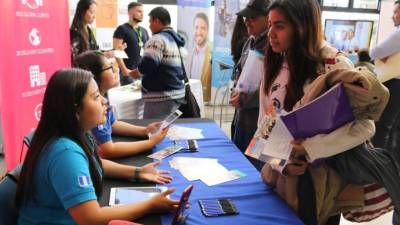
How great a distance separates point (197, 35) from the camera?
4918 mm

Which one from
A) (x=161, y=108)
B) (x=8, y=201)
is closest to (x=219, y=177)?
(x=8, y=201)

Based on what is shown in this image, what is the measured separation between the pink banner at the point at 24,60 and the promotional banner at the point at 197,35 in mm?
2233

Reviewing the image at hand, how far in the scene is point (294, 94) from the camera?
144 centimetres

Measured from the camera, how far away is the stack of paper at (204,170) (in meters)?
1.53

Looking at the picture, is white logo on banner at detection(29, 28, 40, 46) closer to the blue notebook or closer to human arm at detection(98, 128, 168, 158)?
human arm at detection(98, 128, 168, 158)

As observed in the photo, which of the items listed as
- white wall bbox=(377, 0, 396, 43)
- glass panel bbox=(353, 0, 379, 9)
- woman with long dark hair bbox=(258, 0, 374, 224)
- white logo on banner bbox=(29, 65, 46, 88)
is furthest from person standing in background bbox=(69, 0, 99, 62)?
glass panel bbox=(353, 0, 379, 9)

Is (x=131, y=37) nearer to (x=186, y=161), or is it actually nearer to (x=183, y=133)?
(x=183, y=133)

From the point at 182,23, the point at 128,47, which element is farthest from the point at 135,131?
the point at 182,23

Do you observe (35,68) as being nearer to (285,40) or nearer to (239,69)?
(239,69)

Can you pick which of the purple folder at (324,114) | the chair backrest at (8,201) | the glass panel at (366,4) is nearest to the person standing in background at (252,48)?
the purple folder at (324,114)

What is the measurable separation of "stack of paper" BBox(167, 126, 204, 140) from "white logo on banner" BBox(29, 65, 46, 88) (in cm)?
104

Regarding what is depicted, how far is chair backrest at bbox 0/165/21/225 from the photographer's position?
1111 mm

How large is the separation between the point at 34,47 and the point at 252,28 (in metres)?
1.45

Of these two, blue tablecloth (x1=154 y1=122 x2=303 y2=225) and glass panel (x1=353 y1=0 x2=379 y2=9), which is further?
glass panel (x1=353 y1=0 x2=379 y2=9)
